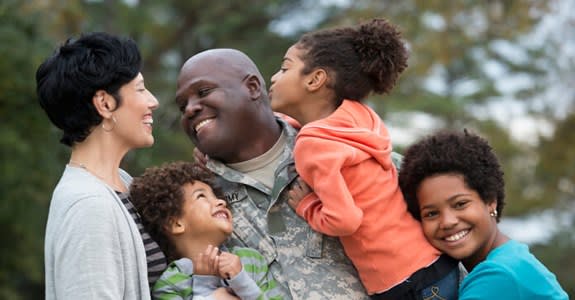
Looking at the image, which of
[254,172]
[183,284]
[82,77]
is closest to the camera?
[82,77]

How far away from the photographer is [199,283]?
4.58 meters

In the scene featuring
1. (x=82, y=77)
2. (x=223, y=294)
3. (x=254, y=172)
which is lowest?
(x=223, y=294)

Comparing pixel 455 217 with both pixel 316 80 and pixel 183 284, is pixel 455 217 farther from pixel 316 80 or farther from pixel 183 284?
pixel 183 284

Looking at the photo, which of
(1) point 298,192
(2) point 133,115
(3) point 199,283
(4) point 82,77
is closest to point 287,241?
(1) point 298,192

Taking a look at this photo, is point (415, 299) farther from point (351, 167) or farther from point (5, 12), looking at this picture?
point (5, 12)

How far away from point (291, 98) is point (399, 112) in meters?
17.6

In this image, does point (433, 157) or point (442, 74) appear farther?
point (442, 74)

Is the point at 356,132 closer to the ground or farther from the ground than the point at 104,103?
closer to the ground

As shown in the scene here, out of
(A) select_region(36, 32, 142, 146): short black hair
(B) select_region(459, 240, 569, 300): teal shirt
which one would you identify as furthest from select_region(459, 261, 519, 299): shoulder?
(A) select_region(36, 32, 142, 146): short black hair

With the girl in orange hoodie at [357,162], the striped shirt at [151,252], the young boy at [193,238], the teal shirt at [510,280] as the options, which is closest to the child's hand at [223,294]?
the young boy at [193,238]

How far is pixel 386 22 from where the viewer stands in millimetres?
4992

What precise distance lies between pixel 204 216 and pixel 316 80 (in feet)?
2.90

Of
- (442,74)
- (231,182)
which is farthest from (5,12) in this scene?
(442,74)

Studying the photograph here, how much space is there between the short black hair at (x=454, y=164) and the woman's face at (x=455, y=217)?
0.04 m
